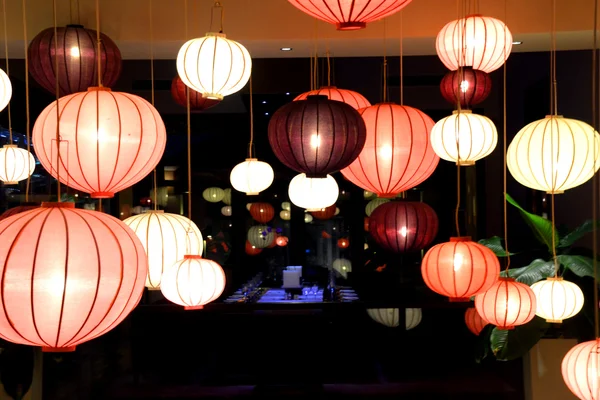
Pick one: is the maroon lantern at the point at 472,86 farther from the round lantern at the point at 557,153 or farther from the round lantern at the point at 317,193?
the round lantern at the point at 557,153

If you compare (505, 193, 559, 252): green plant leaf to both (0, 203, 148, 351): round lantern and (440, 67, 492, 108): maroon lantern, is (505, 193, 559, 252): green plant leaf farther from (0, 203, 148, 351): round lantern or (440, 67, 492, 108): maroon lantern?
(0, 203, 148, 351): round lantern

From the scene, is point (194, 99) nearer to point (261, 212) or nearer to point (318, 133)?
point (318, 133)

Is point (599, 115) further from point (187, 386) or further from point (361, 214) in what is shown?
point (187, 386)

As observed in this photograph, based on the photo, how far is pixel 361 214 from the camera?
7172mm

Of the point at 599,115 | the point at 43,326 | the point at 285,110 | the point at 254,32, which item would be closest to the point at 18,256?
the point at 43,326

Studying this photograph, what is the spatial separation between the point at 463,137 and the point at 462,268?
0.69 metres

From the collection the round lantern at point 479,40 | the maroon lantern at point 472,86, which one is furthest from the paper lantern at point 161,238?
the maroon lantern at point 472,86

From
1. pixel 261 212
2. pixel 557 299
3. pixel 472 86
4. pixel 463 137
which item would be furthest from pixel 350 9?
pixel 261 212

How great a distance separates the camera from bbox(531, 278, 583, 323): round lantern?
3.58 meters

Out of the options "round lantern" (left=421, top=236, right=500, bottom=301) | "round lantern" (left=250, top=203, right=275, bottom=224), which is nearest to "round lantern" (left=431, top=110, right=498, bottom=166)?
"round lantern" (left=421, top=236, right=500, bottom=301)

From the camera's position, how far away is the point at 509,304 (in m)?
3.37

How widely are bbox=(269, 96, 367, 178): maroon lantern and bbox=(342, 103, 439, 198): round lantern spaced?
0.87 feet

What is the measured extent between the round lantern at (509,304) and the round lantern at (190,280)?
53.5 inches

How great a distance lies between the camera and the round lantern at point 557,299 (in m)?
3.58
